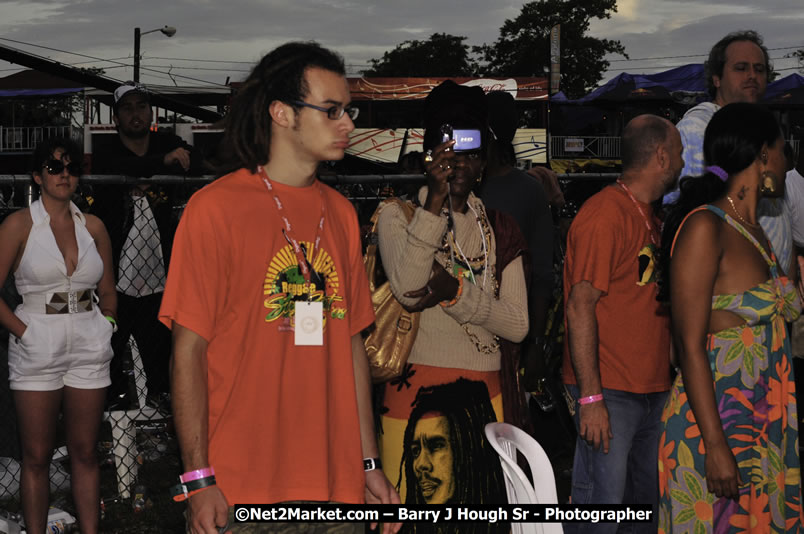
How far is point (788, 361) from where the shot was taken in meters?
3.61

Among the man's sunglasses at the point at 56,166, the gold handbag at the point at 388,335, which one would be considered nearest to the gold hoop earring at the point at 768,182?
the gold handbag at the point at 388,335

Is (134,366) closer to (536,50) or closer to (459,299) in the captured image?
(459,299)

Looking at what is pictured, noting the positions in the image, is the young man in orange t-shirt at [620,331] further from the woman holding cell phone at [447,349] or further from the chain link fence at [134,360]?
the chain link fence at [134,360]

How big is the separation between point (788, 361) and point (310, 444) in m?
2.01

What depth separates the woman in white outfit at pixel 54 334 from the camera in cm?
520

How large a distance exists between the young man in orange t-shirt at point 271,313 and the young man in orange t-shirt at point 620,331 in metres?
1.49

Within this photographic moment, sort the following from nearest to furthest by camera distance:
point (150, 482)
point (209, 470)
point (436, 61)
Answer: point (209, 470) < point (150, 482) < point (436, 61)

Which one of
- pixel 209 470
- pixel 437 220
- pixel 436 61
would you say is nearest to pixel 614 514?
pixel 437 220

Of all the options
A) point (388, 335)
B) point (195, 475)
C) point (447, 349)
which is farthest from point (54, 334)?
point (195, 475)

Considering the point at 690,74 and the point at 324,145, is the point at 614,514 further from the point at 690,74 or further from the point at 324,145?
the point at 690,74

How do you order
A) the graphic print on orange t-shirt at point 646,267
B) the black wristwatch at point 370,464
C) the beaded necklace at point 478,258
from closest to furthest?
the black wristwatch at point 370,464, the beaded necklace at point 478,258, the graphic print on orange t-shirt at point 646,267

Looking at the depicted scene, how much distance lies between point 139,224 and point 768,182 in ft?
14.2

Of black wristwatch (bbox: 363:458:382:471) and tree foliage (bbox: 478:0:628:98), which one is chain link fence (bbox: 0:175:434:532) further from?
tree foliage (bbox: 478:0:628:98)

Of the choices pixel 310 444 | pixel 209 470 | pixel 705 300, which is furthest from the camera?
pixel 705 300
